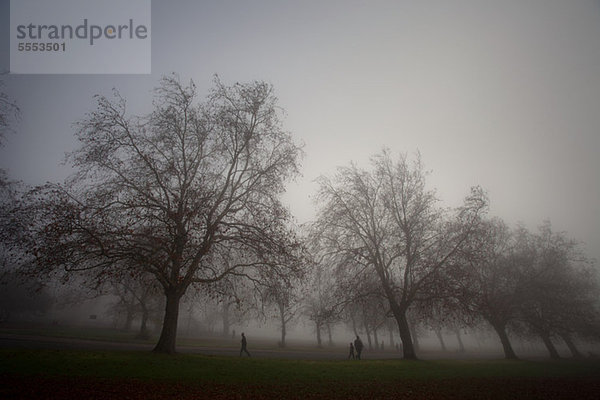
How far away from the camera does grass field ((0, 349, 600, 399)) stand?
30.6ft

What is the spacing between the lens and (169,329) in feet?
55.0

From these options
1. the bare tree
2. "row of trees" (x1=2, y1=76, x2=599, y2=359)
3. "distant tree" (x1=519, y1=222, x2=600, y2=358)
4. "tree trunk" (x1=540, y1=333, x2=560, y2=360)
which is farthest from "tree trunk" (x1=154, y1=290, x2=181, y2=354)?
"tree trunk" (x1=540, y1=333, x2=560, y2=360)

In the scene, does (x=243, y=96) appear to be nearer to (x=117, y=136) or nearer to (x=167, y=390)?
(x=117, y=136)

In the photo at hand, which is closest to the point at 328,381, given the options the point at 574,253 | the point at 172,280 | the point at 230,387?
the point at 230,387

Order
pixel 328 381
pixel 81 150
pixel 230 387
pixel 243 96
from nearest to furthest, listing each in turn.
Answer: pixel 230 387
pixel 328 381
pixel 81 150
pixel 243 96

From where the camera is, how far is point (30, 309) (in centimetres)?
5828

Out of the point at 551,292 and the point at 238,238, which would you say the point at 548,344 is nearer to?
the point at 551,292

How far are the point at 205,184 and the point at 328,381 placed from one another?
13.4 m

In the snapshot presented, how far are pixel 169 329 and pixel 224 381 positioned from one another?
715cm

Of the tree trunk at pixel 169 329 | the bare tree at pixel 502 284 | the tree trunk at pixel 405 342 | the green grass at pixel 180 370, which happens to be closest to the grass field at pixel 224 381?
the green grass at pixel 180 370

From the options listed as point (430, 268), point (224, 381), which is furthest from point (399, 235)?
point (224, 381)

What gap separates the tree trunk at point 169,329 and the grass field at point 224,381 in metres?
0.80

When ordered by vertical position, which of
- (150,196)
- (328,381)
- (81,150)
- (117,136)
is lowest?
(328,381)

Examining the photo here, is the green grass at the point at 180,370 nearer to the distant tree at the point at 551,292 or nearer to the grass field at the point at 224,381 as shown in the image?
the grass field at the point at 224,381
